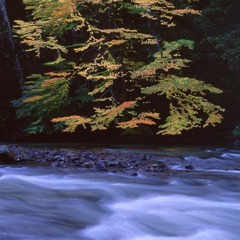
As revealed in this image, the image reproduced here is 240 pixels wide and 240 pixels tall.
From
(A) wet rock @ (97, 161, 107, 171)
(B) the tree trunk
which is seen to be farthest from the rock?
(B) the tree trunk

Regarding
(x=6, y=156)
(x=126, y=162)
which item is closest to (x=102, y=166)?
(x=126, y=162)

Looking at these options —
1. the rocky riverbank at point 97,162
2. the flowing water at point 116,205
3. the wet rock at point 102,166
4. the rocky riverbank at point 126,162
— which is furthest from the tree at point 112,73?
the flowing water at point 116,205

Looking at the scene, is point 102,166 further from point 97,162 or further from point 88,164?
point 97,162

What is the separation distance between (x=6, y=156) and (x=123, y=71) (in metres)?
5.72

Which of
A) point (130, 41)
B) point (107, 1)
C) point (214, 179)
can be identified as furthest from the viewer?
point (130, 41)

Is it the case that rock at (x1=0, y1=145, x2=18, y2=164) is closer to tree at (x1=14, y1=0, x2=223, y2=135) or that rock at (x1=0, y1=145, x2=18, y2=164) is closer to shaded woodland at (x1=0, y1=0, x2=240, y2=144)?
tree at (x1=14, y1=0, x2=223, y2=135)

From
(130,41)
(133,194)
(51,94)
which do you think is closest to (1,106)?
(51,94)

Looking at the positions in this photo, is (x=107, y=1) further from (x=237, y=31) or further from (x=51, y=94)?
(x=237, y=31)

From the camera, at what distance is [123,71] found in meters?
12.2

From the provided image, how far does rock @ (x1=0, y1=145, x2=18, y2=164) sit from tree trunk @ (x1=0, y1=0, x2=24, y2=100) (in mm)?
6835

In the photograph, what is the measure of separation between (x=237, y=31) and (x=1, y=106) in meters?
8.60

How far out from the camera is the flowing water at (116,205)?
12.3 ft

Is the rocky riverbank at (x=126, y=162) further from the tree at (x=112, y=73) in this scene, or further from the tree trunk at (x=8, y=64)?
the tree trunk at (x=8, y=64)

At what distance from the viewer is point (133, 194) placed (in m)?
5.47
